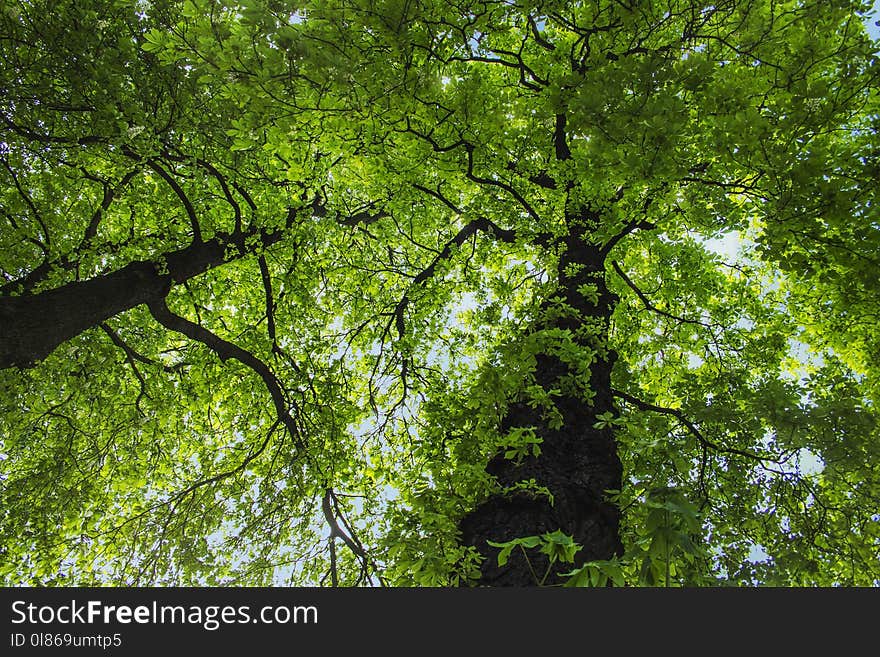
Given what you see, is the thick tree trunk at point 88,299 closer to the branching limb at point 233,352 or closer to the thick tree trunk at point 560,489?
the branching limb at point 233,352

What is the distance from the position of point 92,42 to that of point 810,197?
5.97 metres

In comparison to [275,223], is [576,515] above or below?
below

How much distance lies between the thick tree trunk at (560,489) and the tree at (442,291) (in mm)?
26

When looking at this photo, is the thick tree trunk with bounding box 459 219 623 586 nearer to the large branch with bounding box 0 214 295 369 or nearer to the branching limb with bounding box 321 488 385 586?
the branching limb with bounding box 321 488 385 586

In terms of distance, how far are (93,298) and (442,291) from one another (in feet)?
13.9

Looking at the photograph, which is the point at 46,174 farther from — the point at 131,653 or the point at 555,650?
the point at 555,650

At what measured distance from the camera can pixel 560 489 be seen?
12.4ft

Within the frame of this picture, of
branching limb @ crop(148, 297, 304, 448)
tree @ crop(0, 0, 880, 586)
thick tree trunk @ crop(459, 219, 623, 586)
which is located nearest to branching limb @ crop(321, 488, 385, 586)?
tree @ crop(0, 0, 880, 586)

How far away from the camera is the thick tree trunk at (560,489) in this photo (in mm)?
3258

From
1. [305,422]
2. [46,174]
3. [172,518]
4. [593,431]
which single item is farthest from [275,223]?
[593,431]

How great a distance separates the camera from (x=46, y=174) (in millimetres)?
7297

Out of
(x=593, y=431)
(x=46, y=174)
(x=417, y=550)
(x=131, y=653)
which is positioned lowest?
(x=131, y=653)

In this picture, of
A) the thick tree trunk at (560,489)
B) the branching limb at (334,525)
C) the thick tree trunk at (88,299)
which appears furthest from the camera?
the branching limb at (334,525)

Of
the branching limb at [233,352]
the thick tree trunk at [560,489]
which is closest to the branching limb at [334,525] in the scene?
the branching limb at [233,352]
